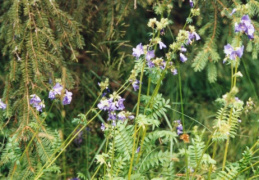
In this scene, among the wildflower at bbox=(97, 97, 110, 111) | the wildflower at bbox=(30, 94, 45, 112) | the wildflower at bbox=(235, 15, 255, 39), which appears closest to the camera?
the wildflower at bbox=(235, 15, 255, 39)

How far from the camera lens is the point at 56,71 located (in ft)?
9.17

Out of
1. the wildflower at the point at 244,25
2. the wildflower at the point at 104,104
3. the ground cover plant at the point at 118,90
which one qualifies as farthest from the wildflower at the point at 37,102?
the wildflower at the point at 244,25

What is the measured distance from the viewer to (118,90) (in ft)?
6.23

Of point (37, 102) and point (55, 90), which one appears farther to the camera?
point (37, 102)

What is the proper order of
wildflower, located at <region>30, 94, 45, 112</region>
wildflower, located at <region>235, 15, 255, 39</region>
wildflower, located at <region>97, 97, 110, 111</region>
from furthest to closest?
wildflower, located at <region>30, 94, 45, 112</region>
wildflower, located at <region>97, 97, 110, 111</region>
wildflower, located at <region>235, 15, 255, 39</region>

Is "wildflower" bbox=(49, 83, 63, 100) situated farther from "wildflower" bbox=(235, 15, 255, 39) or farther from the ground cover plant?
"wildflower" bbox=(235, 15, 255, 39)

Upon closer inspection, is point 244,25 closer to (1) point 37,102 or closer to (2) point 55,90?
(2) point 55,90

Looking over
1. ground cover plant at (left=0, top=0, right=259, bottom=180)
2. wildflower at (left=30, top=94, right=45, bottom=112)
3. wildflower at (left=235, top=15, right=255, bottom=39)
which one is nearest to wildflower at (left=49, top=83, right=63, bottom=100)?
ground cover plant at (left=0, top=0, right=259, bottom=180)

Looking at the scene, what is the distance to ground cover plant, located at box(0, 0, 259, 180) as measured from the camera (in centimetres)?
195

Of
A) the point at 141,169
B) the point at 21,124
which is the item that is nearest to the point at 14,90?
the point at 21,124

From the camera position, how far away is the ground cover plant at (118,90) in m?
1.95

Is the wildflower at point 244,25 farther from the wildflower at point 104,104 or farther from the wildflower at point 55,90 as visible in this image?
the wildflower at point 55,90

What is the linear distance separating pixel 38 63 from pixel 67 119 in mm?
850

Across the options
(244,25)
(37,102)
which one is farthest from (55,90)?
(244,25)
